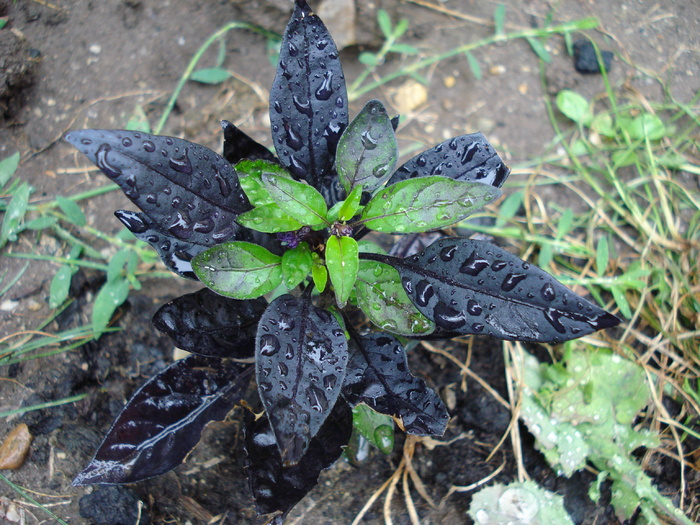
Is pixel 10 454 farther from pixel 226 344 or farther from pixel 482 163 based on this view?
pixel 482 163

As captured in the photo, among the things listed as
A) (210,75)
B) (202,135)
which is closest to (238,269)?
(202,135)

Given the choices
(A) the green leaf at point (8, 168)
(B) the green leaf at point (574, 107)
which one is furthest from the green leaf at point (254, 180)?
(B) the green leaf at point (574, 107)

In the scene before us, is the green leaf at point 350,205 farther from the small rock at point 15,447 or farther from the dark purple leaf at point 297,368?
the small rock at point 15,447

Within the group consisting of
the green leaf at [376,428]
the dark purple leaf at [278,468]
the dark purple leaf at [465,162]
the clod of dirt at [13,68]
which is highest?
the clod of dirt at [13,68]

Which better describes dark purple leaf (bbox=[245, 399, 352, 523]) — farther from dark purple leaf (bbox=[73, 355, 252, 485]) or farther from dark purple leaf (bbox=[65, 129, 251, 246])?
dark purple leaf (bbox=[65, 129, 251, 246])

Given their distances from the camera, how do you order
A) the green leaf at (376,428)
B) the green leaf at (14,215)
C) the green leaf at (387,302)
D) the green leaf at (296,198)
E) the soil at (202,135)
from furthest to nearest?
the green leaf at (14,215) < the soil at (202,135) < the green leaf at (376,428) < the green leaf at (387,302) < the green leaf at (296,198)

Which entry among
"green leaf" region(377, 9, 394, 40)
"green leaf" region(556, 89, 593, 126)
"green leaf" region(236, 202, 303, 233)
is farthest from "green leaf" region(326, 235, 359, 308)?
"green leaf" region(556, 89, 593, 126)
